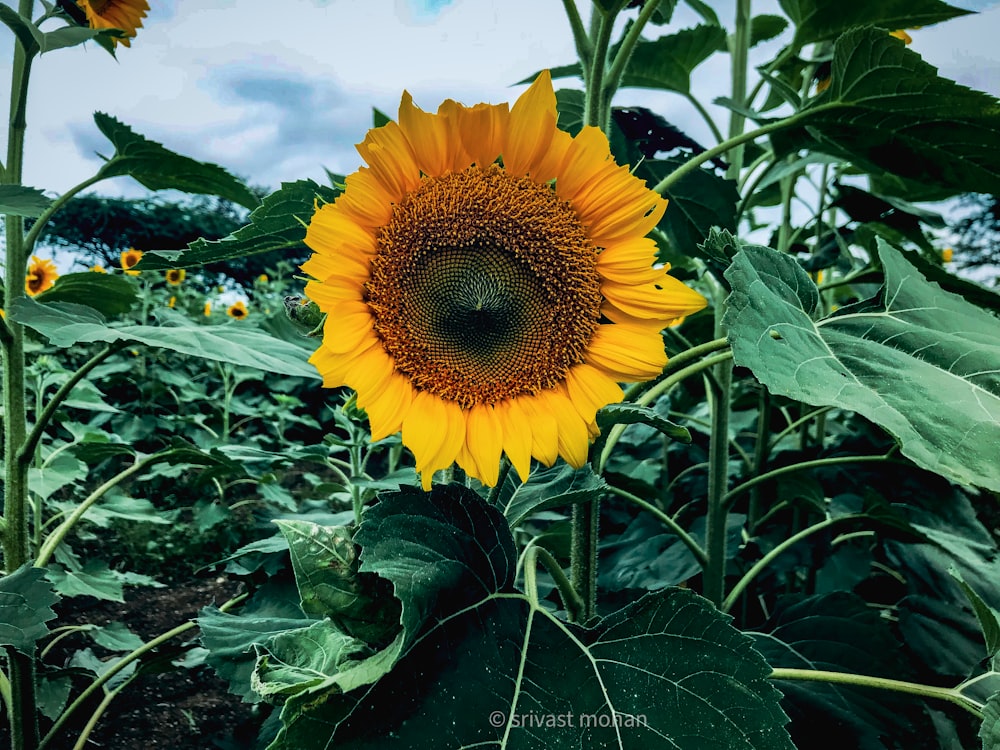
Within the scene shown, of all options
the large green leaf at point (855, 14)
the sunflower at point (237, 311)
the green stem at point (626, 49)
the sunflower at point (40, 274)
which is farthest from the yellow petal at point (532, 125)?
the sunflower at point (237, 311)

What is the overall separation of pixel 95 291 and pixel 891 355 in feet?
3.55

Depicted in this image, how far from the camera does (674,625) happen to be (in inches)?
19.8

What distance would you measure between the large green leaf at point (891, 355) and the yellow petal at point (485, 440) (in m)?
0.18

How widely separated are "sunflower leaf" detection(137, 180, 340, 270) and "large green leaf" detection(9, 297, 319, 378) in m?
0.09

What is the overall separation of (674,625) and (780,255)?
303 mm

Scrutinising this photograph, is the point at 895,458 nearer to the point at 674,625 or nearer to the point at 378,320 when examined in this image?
the point at 674,625

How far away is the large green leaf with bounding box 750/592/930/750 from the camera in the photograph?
0.84m

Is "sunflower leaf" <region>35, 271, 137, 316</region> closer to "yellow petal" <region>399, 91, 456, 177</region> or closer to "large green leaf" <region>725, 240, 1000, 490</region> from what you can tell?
"yellow petal" <region>399, 91, 456, 177</region>

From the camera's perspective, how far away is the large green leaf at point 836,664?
0.84m

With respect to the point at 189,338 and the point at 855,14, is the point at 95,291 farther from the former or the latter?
the point at 855,14

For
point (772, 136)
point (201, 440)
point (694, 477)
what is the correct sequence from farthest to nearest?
1. point (201, 440)
2. point (694, 477)
3. point (772, 136)

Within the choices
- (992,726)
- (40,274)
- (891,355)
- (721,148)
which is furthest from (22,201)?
(40,274)

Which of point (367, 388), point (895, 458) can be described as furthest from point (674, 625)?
point (895, 458)

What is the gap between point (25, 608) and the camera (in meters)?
0.75
